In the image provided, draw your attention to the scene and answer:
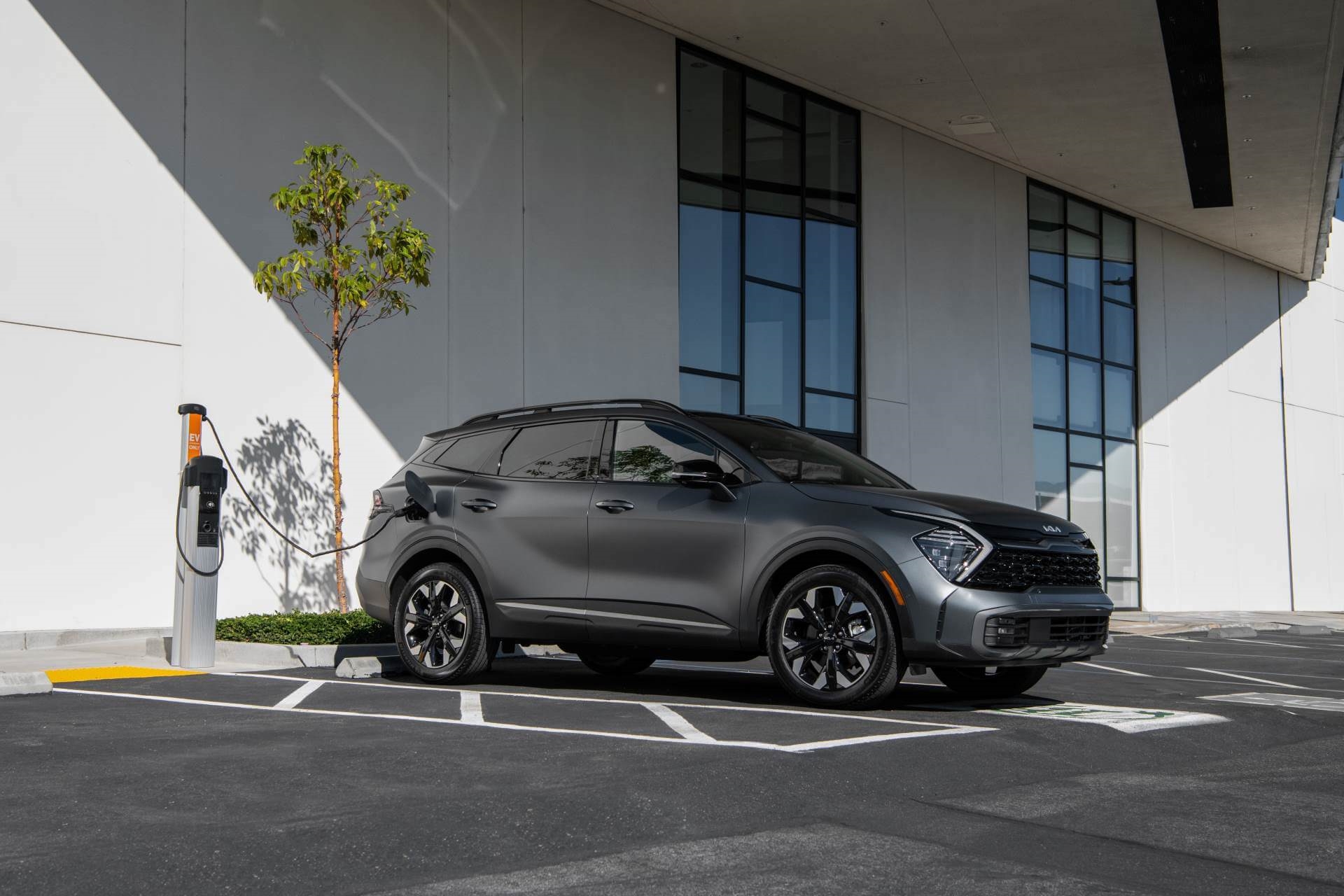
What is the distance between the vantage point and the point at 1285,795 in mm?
4977

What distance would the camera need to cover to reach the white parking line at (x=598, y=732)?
6.06 m

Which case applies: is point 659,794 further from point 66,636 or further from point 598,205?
point 598,205

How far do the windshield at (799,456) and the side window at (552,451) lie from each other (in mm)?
800

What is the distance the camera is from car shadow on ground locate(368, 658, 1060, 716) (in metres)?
7.79

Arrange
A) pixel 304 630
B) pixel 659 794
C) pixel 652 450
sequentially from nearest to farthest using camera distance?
pixel 659 794
pixel 652 450
pixel 304 630

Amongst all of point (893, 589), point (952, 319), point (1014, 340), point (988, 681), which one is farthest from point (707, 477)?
point (1014, 340)

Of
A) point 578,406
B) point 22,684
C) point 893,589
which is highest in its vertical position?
point 578,406

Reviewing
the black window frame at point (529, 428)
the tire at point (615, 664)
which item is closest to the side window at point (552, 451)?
the black window frame at point (529, 428)

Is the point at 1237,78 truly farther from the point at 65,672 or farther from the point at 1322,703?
the point at 65,672

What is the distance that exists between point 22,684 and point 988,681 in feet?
18.9

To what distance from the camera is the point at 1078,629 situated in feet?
24.5

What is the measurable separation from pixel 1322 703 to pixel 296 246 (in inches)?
397

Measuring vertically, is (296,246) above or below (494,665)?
above

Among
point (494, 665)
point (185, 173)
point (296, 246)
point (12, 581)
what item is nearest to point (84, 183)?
point (185, 173)
